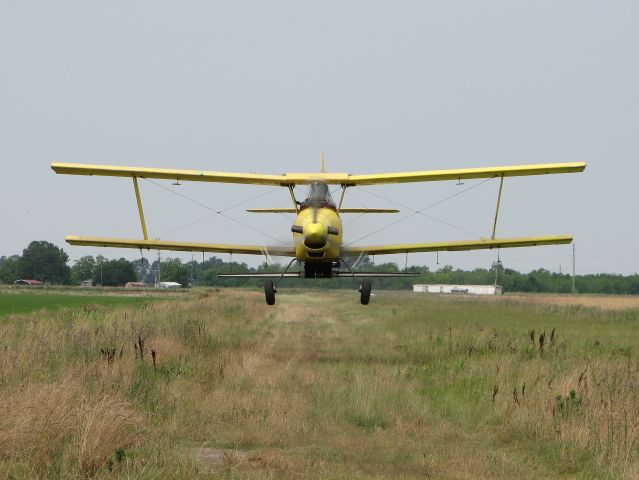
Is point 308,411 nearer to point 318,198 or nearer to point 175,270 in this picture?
point 318,198

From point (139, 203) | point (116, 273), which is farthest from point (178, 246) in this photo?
point (116, 273)

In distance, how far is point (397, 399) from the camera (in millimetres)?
10125

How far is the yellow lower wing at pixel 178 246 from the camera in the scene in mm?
16953

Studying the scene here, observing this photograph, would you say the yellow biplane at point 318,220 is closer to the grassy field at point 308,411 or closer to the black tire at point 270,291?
the black tire at point 270,291

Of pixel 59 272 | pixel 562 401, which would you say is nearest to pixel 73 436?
pixel 562 401

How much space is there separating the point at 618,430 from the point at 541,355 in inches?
242

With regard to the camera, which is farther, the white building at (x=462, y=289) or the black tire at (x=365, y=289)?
the white building at (x=462, y=289)

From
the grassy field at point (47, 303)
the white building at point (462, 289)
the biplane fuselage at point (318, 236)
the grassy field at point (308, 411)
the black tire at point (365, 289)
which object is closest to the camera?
the grassy field at point (308, 411)

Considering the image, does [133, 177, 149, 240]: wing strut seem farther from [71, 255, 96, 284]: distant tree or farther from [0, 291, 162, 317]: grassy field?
[71, 255, 96, 284]: distant tree

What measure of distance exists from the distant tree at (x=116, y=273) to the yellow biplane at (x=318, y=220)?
4584 inches

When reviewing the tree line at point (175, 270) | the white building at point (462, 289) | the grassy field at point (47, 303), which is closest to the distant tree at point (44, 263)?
the tree line at point (175, 270)

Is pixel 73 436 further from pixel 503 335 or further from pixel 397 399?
pixel 503 335

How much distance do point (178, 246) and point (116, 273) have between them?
118323 millimetres

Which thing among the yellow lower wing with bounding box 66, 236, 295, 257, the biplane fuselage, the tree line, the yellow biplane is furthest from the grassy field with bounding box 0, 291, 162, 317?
the tree line
